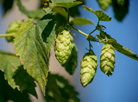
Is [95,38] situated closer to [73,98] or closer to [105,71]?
[105,71]

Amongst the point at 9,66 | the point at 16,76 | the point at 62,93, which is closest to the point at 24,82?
the point at 16,76

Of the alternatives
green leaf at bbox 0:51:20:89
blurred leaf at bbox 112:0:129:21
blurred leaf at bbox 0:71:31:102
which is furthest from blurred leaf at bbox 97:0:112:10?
blurred leaf at bbox 0:71:31:102

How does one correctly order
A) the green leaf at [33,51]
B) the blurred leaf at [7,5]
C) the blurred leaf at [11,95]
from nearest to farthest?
the green leaf at [33,51]
the blurred leaf at [11,95]
the blurred leaf at [7,5]

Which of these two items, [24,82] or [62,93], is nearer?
[24,82]

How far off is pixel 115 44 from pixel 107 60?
0.31 feet

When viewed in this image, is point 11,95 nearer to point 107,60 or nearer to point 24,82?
point 24,82

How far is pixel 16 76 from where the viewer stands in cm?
122

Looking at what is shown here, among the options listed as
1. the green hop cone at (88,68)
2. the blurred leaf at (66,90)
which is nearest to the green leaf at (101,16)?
the green hop cone at (88,68)

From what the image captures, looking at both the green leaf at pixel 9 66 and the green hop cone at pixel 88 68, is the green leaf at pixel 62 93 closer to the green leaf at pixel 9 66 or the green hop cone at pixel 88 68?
the green leaf at pixel 9 66

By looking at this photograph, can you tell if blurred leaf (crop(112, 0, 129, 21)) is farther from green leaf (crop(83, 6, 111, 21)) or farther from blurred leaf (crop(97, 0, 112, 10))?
green leaf (crop(83, 6, 111, 21))

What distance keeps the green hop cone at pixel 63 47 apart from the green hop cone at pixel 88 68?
0.28 ft

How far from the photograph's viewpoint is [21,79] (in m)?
1.20

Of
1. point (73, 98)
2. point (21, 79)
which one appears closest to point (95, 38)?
point (21, 79)

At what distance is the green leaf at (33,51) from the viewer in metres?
0.95
